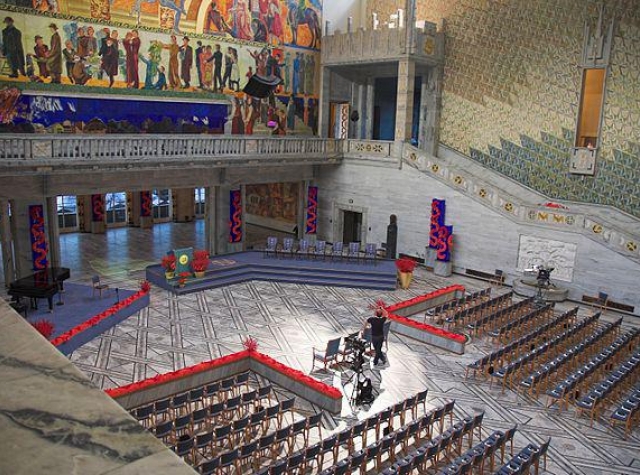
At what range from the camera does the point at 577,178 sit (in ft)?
69.5

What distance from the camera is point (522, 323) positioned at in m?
15.2

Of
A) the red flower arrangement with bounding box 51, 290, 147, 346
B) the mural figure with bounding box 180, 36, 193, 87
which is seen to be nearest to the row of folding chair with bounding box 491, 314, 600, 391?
the red flower arrangement with bounding box 51, 290, 147, 346

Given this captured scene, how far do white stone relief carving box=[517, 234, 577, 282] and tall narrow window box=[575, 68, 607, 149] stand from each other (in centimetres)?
457

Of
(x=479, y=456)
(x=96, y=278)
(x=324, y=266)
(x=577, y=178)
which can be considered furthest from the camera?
(x=577, y=178)

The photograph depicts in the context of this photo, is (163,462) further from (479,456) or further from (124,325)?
(124,325)

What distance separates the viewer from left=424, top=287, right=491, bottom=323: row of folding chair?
15891mm

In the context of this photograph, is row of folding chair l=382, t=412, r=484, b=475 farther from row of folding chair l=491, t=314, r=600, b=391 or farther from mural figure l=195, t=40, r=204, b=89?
mural figure l=195, t=40, r=204, b=89

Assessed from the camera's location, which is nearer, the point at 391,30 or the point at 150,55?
the point at 150,55

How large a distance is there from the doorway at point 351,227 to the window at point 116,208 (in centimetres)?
1075

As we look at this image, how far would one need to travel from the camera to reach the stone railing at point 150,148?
15578 millimetres

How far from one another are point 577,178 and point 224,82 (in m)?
13.8

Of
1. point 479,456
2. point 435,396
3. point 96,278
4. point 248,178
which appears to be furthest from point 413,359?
point 248,178

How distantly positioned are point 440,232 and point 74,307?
12.5 m

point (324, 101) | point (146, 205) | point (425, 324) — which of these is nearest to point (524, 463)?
point (425, 324)
